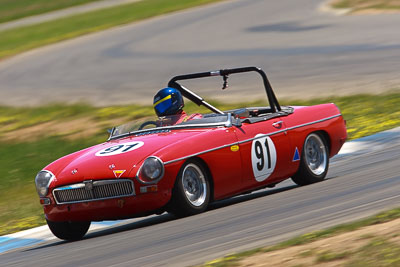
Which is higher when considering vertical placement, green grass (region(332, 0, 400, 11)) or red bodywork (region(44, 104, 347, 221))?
green grass (region(332, 0, 400, 11))

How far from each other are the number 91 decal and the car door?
1.05m

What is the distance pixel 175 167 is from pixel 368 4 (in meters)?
24.4

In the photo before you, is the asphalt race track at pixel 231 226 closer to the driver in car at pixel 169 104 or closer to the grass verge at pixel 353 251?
the grass verge at pixel 353 251

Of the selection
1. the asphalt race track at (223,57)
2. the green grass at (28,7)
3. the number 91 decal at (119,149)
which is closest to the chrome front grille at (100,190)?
the number 91 decal at (119,149)

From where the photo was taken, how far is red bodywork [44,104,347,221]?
7879 mm

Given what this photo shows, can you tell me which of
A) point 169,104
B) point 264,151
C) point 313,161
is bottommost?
point 313,161

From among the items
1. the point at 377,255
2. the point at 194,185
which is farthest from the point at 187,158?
the point at 377,255

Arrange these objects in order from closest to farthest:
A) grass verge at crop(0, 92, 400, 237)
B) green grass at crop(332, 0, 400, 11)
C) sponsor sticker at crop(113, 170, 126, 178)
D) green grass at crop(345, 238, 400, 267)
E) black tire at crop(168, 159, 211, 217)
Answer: green grass at crop(345, 238, 400, 267) → sponsor sticker at crop(113, 170, 126, 178) → black tire at crop(168, 159, 211, 217) → grass verge at crop(0, 92, 400, 237) → green grass at crop(332, 0, 400, 11)

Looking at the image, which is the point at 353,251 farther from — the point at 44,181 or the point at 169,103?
the point at 169,103

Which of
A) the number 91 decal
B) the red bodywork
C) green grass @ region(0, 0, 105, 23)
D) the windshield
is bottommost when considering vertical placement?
the red bodywork

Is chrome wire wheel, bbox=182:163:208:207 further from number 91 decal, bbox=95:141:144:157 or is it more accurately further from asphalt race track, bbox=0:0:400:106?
asphalt race track, bbox=0:0:400:106

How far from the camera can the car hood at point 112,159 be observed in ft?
25.9

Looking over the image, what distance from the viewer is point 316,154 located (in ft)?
32.5

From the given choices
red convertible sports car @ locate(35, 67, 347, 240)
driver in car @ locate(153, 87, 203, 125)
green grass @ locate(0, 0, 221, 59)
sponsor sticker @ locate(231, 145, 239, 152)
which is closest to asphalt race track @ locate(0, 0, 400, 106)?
green grass @ locate(0, 0, 221, 59)
